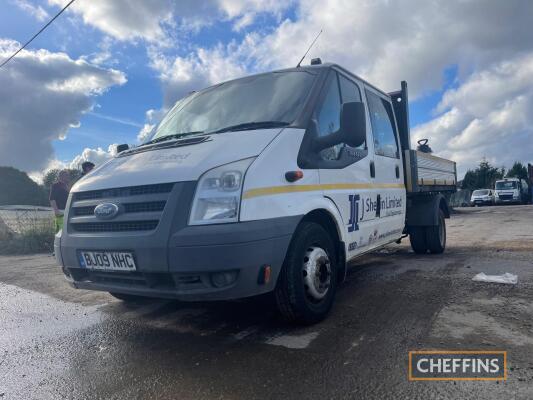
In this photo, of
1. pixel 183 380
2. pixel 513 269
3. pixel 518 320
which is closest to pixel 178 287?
pixel 183 380

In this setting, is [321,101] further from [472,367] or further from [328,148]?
[472,367]

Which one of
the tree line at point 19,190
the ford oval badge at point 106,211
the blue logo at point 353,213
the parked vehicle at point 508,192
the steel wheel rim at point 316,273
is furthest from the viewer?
the tree line at point 19,190

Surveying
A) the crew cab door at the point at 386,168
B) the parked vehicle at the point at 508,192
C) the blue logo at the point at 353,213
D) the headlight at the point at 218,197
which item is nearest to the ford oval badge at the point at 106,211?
the headlight at the point at 218,197

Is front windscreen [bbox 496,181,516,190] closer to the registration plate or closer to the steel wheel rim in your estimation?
the steel wheel rim

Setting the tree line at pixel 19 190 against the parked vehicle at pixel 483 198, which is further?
the tree line at pixel 19 190

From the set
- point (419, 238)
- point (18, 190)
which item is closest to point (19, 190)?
point (18, 190)

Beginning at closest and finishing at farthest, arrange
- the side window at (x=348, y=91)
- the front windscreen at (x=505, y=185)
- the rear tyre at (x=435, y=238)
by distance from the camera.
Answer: the side window at (x=348, y=91), the rear tyre at (x=435, y=238), the front windscreen at (x=505, y=185)

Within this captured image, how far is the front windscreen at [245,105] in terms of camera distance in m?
3.52

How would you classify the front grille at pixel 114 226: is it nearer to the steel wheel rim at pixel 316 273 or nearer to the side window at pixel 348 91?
the steel wheel rim at pixel 316 273

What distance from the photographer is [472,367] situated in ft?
8.29

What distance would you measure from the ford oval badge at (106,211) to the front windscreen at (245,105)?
109 centimetres

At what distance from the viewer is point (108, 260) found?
118 inches

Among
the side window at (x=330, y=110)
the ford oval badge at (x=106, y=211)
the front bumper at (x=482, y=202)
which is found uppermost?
the side window at (x=330, y=110)

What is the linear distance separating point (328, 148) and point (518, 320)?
6.99ft
